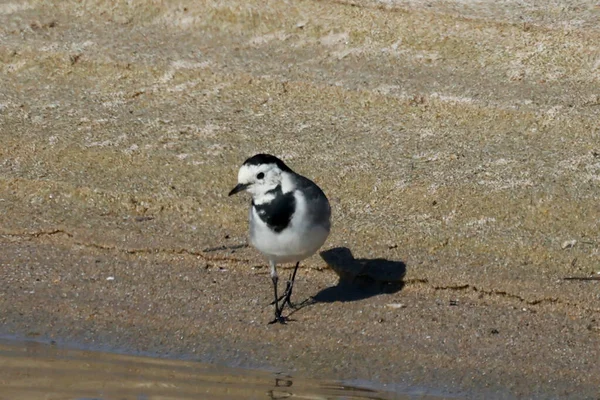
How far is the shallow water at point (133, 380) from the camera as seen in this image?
6.29m

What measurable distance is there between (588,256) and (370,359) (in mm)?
1697

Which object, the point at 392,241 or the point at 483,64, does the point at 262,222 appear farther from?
the point at 483,64

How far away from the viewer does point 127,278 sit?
24.8 feet

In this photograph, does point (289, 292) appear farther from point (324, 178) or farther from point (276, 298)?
point (324, 178)

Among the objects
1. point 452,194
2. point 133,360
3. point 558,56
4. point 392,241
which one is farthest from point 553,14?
point 133,360

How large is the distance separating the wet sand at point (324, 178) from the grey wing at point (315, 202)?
21.6 inches

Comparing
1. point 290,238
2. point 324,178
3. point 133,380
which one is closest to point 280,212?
point 290,238

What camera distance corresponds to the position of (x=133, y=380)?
6.51 m

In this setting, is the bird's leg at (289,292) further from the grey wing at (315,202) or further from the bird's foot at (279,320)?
the grey wing at (315,202)

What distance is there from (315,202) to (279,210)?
0.22 meters

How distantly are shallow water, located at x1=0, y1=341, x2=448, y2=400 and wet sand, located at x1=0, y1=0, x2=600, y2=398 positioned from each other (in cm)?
11

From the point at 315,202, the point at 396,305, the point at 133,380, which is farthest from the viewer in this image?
the point at 396,305

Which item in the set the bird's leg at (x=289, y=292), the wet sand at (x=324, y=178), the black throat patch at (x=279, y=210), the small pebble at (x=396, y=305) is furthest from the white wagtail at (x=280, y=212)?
the small pebble at (x=396, y=305)

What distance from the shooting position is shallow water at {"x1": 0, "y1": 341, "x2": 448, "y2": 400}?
6.29m
